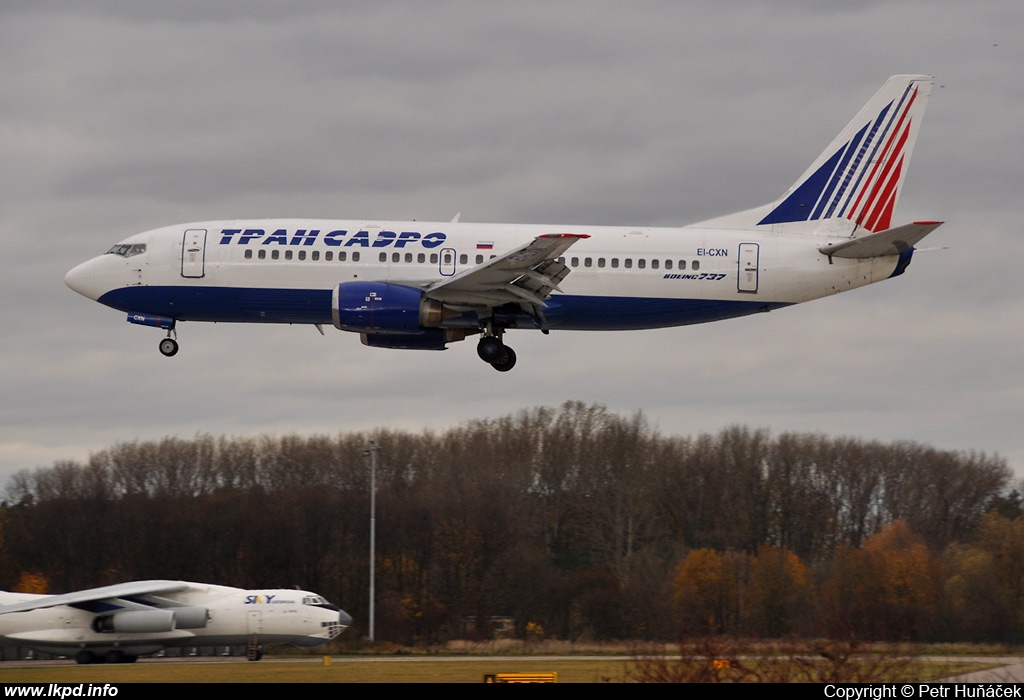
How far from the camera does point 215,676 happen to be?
42688mm

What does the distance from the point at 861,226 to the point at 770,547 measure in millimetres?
33572

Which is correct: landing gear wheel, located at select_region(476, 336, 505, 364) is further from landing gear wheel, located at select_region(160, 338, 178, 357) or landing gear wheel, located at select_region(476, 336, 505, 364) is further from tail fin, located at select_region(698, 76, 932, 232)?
landing gear wheel, located at select_region(160, 338, 178, 357)

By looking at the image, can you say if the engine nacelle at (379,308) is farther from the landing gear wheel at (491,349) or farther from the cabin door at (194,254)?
the cabin door at (194,254)

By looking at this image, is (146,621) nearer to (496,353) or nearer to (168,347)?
(168,347)

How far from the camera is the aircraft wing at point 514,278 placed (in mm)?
43281

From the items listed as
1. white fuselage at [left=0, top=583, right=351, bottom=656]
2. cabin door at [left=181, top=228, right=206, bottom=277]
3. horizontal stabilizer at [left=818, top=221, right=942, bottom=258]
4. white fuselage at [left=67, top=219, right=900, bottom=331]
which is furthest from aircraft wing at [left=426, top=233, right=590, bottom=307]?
white fuselage at [left=0, top=583, right=351, bottom=656]

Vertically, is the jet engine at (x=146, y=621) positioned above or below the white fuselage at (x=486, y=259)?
below

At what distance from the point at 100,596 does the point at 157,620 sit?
8.37ft

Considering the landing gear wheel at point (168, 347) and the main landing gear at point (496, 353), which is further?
the landing gear wheel at point (168, 347)

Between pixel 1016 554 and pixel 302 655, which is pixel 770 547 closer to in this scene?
pixel 1016 554

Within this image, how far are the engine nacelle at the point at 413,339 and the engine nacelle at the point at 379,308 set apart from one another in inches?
92.5

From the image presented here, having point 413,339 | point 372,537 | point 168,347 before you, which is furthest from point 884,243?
point 372,537

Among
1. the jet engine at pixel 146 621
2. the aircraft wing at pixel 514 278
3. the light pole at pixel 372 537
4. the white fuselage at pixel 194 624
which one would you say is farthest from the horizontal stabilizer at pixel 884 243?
the light pole at pixel 372 537

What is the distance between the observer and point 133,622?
50500 millimetres
